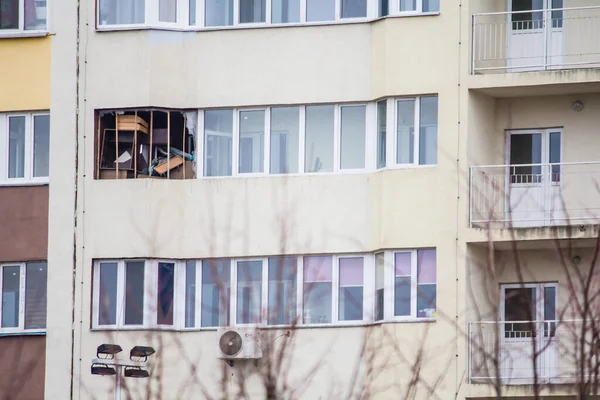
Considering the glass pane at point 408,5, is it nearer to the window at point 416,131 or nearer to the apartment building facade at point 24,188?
the window at point 416,131

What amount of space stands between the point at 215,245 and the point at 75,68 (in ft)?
13.7

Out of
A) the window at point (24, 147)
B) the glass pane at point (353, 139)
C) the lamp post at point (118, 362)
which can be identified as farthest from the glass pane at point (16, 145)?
the glass pane at point (353, 139)

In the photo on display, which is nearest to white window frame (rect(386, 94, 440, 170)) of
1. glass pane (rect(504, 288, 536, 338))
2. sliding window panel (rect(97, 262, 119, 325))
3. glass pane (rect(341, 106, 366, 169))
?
glass pane (rect(341, 106, 366, 169))

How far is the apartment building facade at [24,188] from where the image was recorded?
104 feet

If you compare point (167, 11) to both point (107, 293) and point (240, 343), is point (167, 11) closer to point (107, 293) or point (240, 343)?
point (107, 293)

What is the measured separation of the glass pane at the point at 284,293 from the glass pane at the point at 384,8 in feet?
15.1

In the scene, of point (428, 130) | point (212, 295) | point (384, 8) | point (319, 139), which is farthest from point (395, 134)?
point (212, 295)

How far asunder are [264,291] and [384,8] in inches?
213

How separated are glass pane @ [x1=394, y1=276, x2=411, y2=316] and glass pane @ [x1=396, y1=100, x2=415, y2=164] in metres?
2.09

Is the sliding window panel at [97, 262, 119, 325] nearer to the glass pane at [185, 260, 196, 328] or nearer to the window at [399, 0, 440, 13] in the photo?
the glass pane at [185, 260, 196, 328]

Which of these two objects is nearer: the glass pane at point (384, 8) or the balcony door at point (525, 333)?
the balcony door at point (525, 333)

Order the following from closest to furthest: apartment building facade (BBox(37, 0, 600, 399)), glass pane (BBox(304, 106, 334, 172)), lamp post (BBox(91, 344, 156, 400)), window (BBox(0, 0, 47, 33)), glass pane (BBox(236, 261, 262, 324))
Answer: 1. lamp post (BBox(91, 344, 156, 400))
2. apartment building facade (BBox(37, 0, 600, 399))
3. glass pane (BBox(236, 261, 262, 324))
4. glass pane (BBox(304, 106, 334, 172))
5. window (BBox(0, 0, 47, 33))

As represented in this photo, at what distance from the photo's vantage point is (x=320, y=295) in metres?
30.8

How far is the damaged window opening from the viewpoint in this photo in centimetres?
3172
